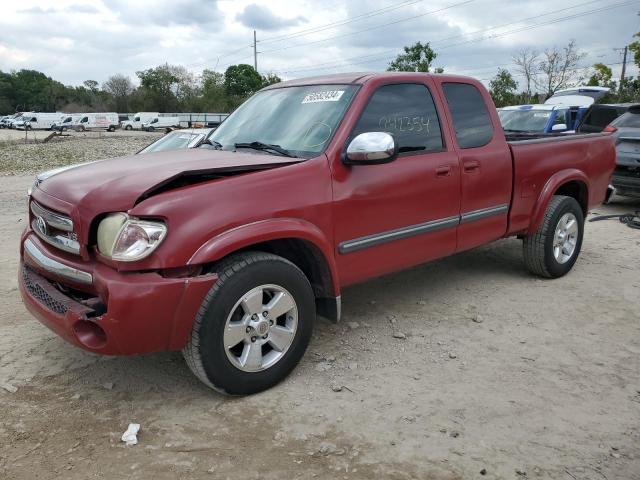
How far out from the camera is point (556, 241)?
5.36m

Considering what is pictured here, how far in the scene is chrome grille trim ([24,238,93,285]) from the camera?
2.97m

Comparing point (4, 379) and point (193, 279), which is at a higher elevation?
point (193, 279)

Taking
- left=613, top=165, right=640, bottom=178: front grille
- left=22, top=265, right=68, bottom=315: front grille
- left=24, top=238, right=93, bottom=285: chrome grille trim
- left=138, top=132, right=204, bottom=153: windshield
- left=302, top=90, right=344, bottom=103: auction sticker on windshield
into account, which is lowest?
left=22, top=265, right=68, bottom=315: front grille

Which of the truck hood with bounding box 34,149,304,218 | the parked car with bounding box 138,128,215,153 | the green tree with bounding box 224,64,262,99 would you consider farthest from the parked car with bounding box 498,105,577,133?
the green tree with bounding box 224,64,262,99

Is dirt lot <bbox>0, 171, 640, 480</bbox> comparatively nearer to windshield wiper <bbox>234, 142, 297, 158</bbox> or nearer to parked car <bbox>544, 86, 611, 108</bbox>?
windshield wiper <bbox>234, 142, 297, 158</bbox>

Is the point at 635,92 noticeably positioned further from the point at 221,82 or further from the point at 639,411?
the point at 221,82

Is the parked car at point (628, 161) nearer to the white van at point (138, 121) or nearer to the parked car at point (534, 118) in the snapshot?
the parked car at point (534, 118)

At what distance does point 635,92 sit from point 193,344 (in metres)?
39.7

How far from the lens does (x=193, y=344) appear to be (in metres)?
2.99

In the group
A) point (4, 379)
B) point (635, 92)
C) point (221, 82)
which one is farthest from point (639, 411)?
point (221, 82)

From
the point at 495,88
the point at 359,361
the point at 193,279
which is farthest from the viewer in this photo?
the point at 495,88

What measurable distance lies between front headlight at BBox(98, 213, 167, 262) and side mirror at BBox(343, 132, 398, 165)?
1267 millimetres

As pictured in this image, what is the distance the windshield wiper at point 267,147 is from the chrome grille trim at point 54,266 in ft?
4.72

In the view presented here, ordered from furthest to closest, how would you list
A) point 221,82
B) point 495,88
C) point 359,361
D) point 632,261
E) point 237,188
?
point 221,82 → point 495,88 → point 632,261 → point 359,361 → point 237,188
